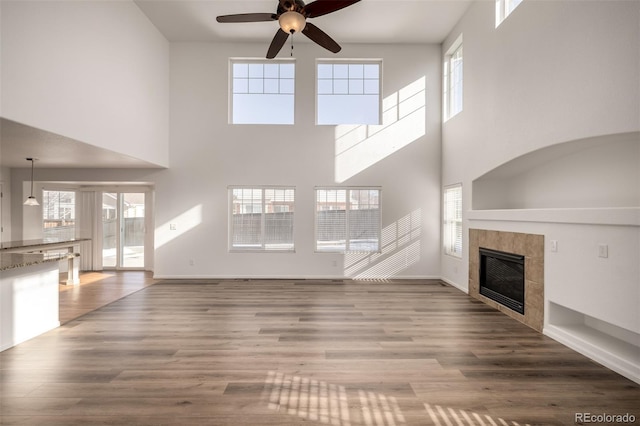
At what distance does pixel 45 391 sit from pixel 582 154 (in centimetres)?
592

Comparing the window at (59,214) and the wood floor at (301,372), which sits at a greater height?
the window at (59,214)

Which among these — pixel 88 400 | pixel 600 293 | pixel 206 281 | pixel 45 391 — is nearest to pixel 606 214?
pixel 600 293

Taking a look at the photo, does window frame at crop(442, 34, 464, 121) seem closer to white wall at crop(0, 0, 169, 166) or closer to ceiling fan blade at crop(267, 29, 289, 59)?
ceiling fan blade at crop(267, 29, 289, 59)

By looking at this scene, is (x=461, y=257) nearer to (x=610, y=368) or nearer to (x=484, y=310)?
(x=484, y=310)

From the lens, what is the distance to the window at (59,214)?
24.3 ft

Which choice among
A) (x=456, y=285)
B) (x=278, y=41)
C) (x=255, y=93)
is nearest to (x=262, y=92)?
(x=255, y=93)

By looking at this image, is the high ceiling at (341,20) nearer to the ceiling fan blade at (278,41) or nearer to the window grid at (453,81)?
the window grid at (453,81)

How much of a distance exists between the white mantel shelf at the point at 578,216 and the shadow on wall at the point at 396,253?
2.13 m

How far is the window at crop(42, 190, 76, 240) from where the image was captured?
742 cm

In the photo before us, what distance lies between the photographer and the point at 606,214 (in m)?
3.00

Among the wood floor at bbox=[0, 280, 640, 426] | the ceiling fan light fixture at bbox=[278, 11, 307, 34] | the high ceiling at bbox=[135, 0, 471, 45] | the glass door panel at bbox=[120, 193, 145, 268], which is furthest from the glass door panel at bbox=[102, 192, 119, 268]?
the ceiling fan light fixture at bbox=[278, 11, 307, 34]
